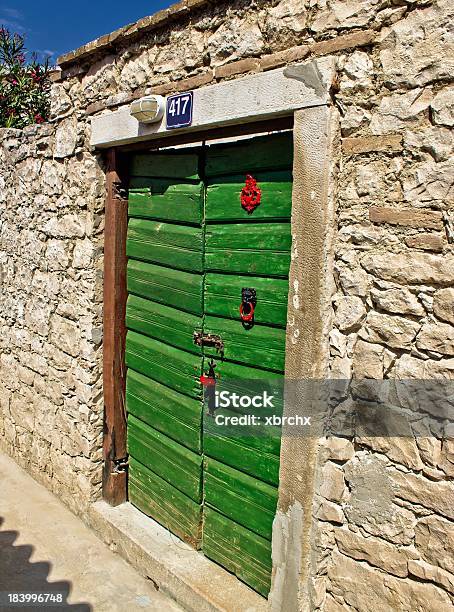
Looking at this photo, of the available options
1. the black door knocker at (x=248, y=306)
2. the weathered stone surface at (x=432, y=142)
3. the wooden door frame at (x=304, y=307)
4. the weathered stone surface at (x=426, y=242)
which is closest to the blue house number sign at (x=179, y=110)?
the wooden door frame at (x=304, y=307)

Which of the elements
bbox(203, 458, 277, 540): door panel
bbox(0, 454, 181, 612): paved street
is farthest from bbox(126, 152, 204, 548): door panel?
bbox(0, 454, 181, 612): paved street

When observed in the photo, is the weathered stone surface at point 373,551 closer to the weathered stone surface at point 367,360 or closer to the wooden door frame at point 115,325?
the weathered stone surface at point 367,360

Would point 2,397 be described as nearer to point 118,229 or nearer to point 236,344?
point 118,229

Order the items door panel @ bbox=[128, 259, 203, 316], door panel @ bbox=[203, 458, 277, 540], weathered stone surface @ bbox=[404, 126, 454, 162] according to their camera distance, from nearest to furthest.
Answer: weathered stone surface @ bbox=[404, 126, 454, 162] < door panel @ bbox=[203, 458, 277, 540] < door panel @ bbox=[128, 259, 203, 316]

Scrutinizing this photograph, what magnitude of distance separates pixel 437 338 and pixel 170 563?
2.10 meters

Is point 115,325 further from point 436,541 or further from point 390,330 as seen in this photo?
point 436,541

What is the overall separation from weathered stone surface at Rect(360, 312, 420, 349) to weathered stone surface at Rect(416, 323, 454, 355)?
0.03 meters

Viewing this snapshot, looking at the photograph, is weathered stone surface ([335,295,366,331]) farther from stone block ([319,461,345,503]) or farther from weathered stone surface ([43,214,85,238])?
weathered stone surface ([43,214,85,238])

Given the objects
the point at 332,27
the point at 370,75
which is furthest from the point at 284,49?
the point at 370,75

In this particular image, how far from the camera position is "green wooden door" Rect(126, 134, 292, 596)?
279 centimetres

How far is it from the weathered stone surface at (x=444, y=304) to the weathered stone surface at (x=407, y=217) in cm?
23

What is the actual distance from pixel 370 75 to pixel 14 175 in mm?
3197

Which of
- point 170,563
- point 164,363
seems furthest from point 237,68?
point 170,563

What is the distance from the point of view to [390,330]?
2.22 meters
